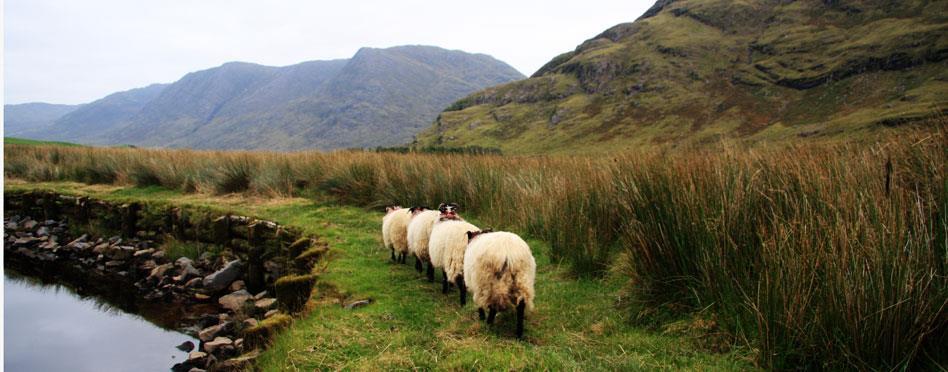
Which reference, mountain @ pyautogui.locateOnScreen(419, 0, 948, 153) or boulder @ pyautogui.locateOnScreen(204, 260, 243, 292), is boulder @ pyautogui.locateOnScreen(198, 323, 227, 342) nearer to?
boulder @ pyautogui.locateOnScreen(204, 260, 243, 292)

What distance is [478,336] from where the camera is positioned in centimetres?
429

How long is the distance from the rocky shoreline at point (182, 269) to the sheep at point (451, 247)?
171 centimetres

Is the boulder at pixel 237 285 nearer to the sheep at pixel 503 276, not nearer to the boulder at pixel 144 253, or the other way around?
the boulder at pixel 144 253

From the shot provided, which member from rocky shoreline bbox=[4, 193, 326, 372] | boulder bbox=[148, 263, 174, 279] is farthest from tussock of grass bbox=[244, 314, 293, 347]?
boulder bbox=[148, 263, 174, 279]

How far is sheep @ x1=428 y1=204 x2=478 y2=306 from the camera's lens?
5.44m

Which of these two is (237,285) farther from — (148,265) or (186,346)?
(148,265)

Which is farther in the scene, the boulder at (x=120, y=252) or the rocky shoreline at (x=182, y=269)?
the boulder at (x=120, y=252)

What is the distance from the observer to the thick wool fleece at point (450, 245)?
214 inches

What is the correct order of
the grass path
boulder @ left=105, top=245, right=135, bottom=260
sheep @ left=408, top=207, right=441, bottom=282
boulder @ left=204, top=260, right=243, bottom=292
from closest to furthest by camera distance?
the grass path → sheep @ left=408, top=207, right=441, bottom=282 → boulder @ left=204, top=260, right=243, bottom=292 → boulder @ left=105, top=245, right=135, bottom=260

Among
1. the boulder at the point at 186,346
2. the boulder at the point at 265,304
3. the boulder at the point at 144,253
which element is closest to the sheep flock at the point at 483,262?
the boulder at the point at 265,304

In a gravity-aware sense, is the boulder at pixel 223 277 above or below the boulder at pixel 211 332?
above

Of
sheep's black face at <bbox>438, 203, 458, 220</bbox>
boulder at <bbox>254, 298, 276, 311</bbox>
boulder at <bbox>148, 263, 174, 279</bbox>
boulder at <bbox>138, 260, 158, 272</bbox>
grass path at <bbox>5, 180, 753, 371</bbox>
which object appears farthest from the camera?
boulder at <bbox>138, 260, 158, 272</bbox>

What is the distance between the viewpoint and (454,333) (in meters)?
4.50

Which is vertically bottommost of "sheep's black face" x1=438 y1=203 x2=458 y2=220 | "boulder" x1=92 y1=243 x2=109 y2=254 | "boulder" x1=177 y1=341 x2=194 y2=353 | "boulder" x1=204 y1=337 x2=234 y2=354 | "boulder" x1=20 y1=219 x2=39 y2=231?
"boulder" x1=177 y1=341 x2=194 y2=353
